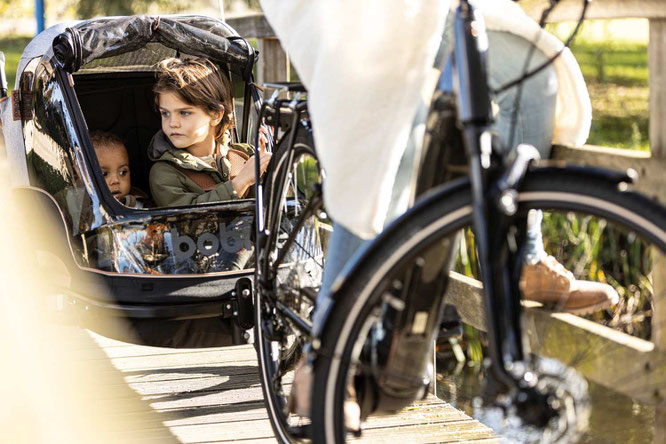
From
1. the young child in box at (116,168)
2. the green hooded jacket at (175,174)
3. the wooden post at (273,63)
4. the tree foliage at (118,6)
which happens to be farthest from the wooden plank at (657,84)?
the tree foliage at (118,6)

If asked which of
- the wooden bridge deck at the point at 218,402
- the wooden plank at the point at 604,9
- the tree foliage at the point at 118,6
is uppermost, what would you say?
the tree foliage at the point at 118,6

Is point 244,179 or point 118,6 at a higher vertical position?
point 118,6

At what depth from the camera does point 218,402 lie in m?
2.80

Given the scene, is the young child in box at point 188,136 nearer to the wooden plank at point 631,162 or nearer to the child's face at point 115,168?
the child's face at point 115,168

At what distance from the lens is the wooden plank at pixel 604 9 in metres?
1.83

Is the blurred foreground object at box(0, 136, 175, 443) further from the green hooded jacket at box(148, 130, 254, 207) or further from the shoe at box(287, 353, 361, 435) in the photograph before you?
the shoe at box(287, 353, 361, 435)

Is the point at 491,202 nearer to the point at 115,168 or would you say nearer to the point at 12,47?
the point at 115,168

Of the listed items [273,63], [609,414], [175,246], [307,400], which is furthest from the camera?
[273,63]

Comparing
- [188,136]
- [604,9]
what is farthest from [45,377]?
[604,9]

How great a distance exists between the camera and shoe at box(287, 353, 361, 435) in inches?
66.4

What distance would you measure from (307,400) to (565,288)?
592 mm

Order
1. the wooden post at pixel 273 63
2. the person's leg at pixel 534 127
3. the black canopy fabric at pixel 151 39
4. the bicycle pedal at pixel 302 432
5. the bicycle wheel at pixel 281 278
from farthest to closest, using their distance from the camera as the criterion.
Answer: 1. the wooden post at pixel 273 63
2. the black canopy fabric at pixel 151 39
3. the bicycle wheel at pixel 281 278
4. the bicycle pedal at pixel 302 432
5. the person's leg at pixel 534 127

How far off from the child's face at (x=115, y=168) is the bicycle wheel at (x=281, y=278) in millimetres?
933

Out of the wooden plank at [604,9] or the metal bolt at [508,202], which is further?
the wooden plank at [604,9]
